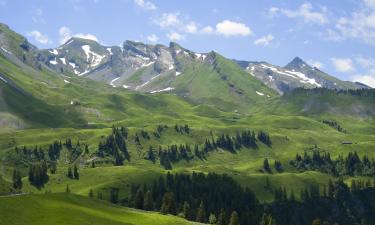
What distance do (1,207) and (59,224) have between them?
55.5 ft

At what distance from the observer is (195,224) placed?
169125 mm

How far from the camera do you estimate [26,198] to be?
151375 mm

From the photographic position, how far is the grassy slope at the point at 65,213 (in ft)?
452

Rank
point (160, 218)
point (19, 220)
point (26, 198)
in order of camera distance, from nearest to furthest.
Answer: point (19, 220) → point (26, 198) → point (160, 218)

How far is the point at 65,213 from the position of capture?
147 metres

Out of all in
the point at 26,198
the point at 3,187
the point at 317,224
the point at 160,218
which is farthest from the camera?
the point at 3,187

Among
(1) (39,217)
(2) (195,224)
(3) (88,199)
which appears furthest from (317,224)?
(1) (39,217)

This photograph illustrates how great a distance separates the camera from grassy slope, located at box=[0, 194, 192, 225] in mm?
137875

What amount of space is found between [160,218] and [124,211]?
49.4 feet

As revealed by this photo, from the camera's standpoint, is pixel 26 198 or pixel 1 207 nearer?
pixel 1 207

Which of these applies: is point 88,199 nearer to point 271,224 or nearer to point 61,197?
point 61,197

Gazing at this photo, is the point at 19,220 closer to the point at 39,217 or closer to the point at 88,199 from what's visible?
the point at 39,217

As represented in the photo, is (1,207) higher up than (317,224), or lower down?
higher up

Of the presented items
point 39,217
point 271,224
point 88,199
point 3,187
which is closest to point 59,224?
point 39,217
